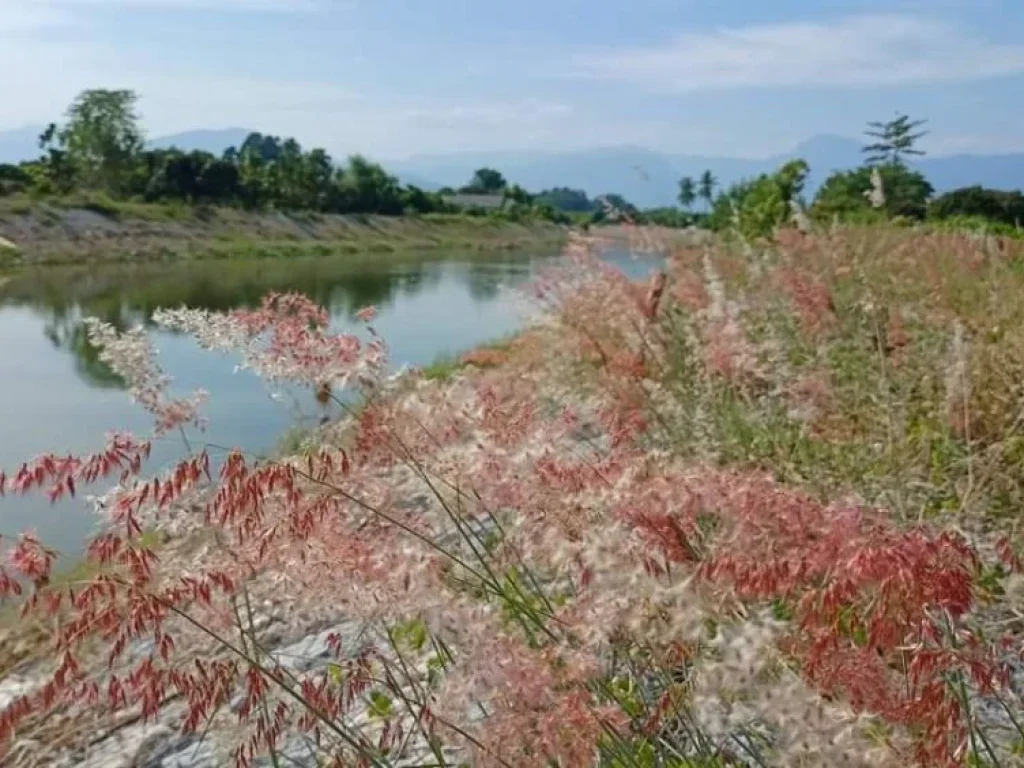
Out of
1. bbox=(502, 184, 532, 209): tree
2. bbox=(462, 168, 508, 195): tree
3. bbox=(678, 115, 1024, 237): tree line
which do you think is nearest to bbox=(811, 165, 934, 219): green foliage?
bbox=(678, 115, 1024, 237): tree line

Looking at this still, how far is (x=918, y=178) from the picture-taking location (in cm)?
1956

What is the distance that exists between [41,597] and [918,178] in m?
19.6

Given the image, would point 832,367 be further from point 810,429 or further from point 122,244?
point 122,244

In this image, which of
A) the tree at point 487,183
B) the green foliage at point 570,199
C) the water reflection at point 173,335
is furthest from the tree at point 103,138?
the green foliage at point 570,199

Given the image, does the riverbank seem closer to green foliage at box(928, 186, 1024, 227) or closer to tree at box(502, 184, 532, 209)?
tree at box(502, 184, 532, 209)

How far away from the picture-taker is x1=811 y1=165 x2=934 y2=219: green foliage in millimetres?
13969

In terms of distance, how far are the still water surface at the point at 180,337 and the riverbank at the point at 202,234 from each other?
223cm

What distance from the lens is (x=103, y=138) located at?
164 feet

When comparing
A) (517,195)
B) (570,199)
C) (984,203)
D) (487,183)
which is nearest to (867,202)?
(984,203)

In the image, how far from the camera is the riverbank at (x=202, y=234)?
111 ft

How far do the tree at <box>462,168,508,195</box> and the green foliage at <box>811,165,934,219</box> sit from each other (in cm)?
6752

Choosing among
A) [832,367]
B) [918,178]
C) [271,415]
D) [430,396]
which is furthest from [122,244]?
[430,396]

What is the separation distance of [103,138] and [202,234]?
500 inches

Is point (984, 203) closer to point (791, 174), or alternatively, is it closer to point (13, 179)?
point (791, 174)
